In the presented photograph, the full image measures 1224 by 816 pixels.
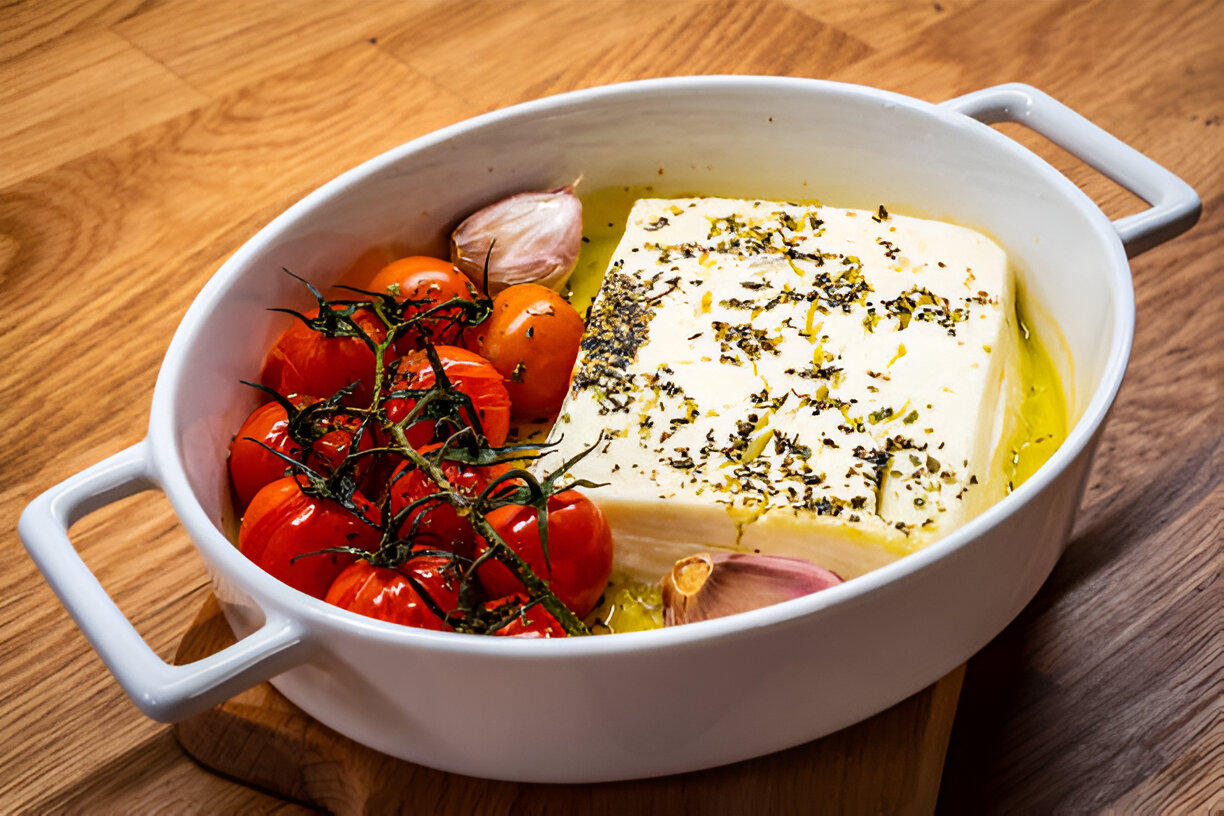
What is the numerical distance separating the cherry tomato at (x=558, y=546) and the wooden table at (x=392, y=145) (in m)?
0.23

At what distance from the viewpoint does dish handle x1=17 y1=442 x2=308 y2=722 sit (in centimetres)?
59

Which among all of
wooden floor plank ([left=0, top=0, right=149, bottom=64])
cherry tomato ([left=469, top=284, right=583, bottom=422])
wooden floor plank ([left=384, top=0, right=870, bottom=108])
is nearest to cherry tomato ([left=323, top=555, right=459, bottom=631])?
cherry tomato ([left=469, top=284, right=583, bottom=422])

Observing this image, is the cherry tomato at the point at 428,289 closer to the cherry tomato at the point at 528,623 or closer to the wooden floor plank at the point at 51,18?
the cherry tomato at the point at 528,623

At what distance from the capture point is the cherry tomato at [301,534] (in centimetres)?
73

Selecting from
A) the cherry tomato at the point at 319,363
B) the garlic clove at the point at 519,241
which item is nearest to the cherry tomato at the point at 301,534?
the cherry tomato at the point at 319,363

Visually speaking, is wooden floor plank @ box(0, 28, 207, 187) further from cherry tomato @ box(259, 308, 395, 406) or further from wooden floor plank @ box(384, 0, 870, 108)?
cherry tomato @ box(259, 308, 395, 406)

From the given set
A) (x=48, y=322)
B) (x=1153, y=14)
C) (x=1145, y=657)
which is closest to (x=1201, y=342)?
(x=1145, y=657)

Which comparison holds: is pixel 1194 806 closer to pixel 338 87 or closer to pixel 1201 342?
pixel 1201 342

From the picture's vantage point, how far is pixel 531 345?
0.91 m

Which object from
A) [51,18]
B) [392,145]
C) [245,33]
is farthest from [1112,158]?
[51,18]

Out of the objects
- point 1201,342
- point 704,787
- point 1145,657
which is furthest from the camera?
point 1201,342

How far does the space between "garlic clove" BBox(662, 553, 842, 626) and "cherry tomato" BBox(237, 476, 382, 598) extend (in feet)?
0.64

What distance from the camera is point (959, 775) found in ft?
2.60

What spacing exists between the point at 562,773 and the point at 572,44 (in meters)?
0.97
